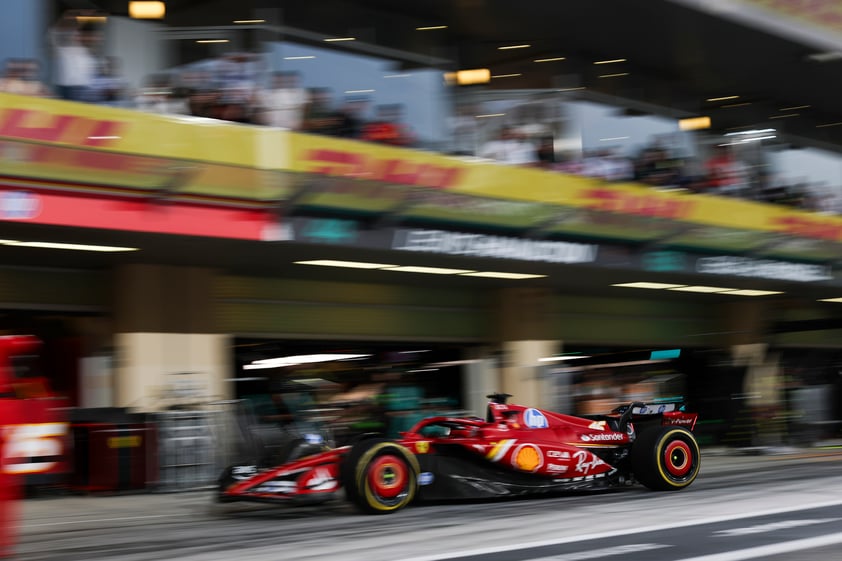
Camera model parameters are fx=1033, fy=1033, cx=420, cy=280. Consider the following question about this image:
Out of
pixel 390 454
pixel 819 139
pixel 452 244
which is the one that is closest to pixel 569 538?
pixel 390 454

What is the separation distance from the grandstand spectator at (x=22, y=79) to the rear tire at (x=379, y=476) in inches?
200

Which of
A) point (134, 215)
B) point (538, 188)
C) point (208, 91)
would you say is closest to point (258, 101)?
point (208, 91)

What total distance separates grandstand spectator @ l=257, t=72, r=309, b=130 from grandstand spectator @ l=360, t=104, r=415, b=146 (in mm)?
986

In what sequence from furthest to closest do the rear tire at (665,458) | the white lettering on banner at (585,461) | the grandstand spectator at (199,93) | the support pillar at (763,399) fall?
the support pillar at (763,399)
the grandstand spectator at (199,93)
the rear tire at (665,458)
the white lettering on banner at (585,461)

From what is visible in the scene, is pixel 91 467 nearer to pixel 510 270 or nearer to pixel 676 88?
pixel 510 270

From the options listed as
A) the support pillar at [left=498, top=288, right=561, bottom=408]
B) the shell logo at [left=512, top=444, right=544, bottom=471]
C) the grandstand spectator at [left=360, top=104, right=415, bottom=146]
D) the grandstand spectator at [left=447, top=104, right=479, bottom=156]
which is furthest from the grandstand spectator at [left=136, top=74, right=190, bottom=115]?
the support pillar at [left=498, top=288, right=561, bottom=408]

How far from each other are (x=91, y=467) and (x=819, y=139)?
19.3 metres

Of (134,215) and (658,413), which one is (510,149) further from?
(134,215)

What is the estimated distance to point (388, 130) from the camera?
14.3m

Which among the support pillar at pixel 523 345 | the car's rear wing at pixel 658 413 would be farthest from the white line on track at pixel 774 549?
the support pillar at pixel 523 345

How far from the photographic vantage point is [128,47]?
1377 cm

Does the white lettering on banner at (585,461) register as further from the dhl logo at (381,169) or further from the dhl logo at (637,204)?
the dhl logo at (637,204)

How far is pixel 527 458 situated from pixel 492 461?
33cm

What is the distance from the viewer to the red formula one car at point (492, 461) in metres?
8.69
